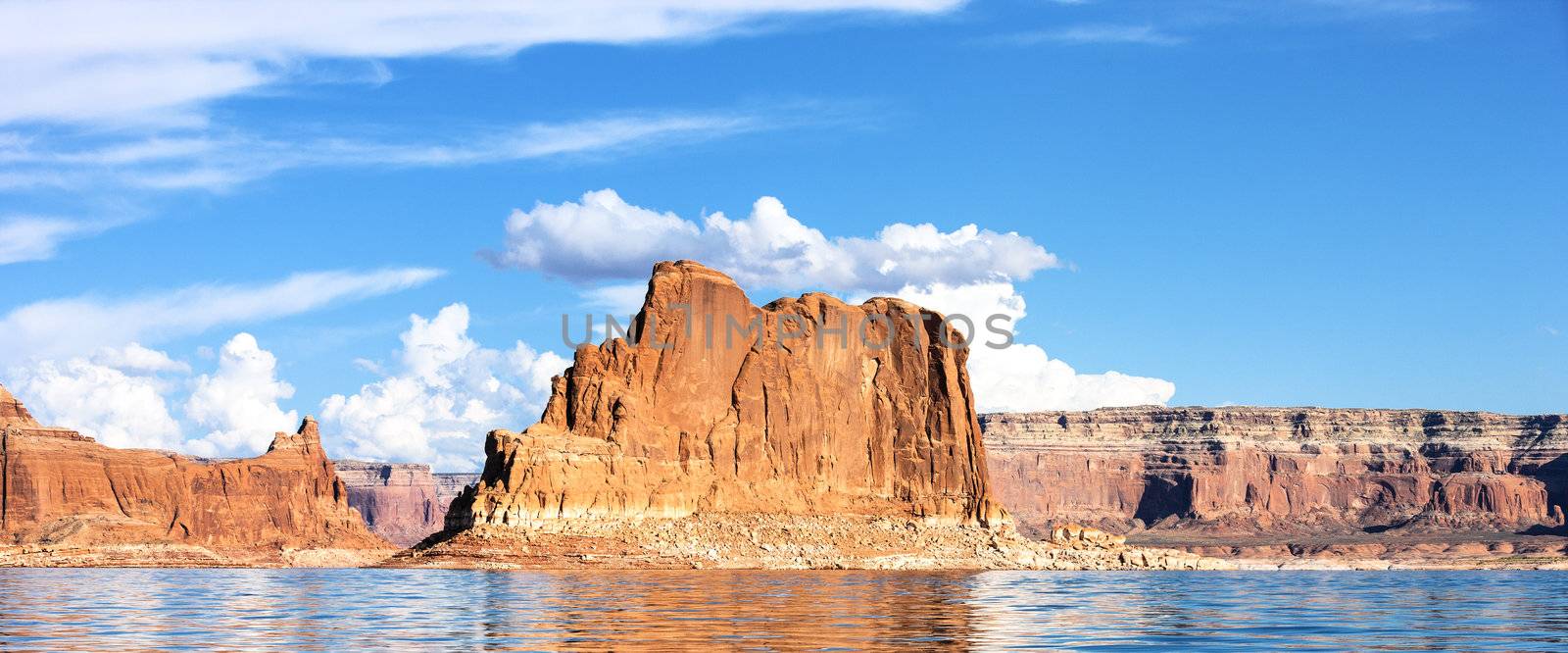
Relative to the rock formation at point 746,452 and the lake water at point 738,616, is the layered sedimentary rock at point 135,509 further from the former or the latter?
the lake water at point 738,616

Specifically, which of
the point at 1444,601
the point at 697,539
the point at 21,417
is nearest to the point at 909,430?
the point at 697,539

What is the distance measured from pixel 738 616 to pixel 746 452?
89367 millimetres

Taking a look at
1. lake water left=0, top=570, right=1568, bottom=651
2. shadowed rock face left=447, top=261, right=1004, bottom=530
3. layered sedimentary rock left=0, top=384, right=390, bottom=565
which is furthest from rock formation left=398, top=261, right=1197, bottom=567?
layered sedimentary rock left=0, top=384, right=390, bottom=565

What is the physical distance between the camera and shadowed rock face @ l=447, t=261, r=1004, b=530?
129 meters

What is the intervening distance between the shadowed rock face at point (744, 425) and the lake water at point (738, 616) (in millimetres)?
28854

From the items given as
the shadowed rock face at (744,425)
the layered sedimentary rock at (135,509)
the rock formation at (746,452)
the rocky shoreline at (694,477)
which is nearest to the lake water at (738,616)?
the rock formation at (746,452)

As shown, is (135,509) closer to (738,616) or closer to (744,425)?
(744,425)

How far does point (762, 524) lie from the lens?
137625 mm

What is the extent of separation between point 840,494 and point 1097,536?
112ft

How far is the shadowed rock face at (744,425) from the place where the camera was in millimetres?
129125

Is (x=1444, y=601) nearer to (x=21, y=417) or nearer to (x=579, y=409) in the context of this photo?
(x=579, y=409)

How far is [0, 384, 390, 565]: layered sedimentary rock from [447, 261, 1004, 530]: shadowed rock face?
176ft

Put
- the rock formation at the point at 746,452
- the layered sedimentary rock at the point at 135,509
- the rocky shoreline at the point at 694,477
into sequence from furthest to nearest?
the layered sedimentary rock at the point at 135,509 < the rocky shoreline at the point at 694,477 < the rock formation at the point at 746,452

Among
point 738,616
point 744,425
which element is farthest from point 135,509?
point 738,616
